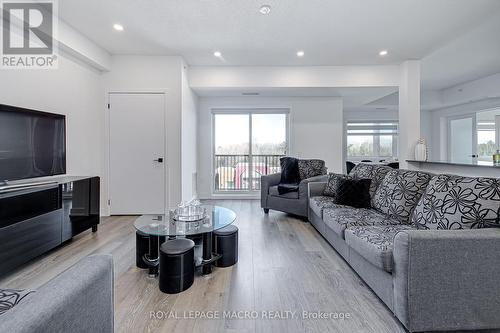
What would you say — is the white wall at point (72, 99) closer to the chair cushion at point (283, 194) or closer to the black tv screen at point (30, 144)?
the black tv screen at point (30, 144)

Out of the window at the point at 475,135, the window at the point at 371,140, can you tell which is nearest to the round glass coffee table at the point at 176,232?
the window at the point at 371,140

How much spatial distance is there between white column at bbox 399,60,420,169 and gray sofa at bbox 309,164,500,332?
2.65 m

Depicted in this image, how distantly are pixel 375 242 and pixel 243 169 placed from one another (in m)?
4.36

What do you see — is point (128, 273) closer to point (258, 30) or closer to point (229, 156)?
point (258, 30)

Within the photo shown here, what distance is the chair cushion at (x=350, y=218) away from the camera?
232 centimetres

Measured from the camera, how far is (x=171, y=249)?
1.97 m

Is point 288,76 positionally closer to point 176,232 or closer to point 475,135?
point 176,232

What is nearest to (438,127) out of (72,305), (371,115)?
(371,115)

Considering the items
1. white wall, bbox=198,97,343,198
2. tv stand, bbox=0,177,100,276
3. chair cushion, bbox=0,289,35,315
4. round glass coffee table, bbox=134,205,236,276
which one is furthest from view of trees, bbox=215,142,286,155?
chair cushion, bbox=0,289,35,315

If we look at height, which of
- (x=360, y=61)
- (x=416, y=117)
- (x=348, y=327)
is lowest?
(x=348, y=327)

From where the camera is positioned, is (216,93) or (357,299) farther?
(216,93)

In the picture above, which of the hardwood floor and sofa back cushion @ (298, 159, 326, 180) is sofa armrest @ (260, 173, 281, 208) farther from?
the hardwood floor

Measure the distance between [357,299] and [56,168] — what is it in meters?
3.39

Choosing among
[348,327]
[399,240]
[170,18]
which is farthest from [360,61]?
[348,327]
